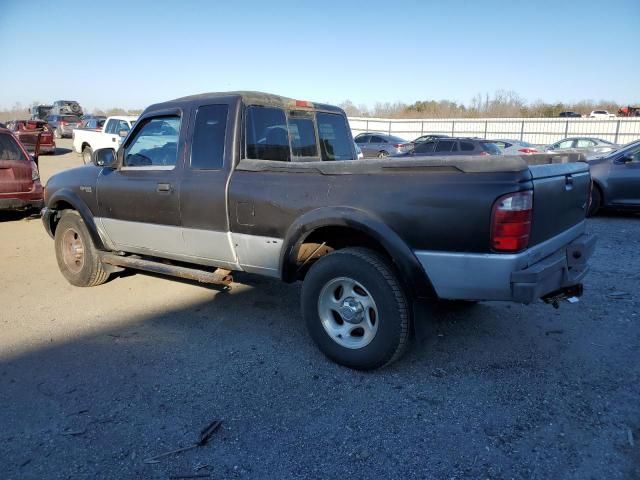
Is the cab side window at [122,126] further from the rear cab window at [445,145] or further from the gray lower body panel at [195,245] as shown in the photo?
the gray lower body panel at [195,245]

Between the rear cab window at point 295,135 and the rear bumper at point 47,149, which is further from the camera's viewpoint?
the rear bumper at point 47,149

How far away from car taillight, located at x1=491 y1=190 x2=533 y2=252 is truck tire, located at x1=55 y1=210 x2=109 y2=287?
433 centimetres

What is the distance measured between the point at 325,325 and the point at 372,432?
98cm

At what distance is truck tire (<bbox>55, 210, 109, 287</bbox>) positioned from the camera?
5.42 metres

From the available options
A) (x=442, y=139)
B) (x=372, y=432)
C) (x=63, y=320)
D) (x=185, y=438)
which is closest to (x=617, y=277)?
(x=372, y=432)

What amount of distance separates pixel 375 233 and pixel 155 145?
2.65 m

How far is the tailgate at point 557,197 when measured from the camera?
3.01 m

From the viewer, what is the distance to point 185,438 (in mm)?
2781

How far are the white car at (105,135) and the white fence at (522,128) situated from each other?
19886mm

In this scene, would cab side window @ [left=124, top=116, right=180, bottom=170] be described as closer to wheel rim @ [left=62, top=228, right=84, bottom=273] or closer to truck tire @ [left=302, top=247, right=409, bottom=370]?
wheel rim @ [left=62, top=228, right=84, bottom=273]

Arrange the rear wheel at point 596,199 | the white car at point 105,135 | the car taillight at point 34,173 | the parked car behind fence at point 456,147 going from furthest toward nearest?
1. the white car at point 105,135
2. the parked car behind fence at point 456,147
3. the rear wheel at point 596,199
4. the car taillight at point 34,173

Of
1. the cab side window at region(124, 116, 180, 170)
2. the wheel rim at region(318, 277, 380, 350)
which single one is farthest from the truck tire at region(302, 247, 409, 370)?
the cab side window at region(124, 116, 180, 170)

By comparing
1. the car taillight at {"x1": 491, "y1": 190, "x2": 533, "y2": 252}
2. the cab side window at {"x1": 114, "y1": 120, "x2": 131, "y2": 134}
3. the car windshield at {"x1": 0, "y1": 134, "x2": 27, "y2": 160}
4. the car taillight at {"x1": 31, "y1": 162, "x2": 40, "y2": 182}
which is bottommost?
the car taillight at {"x1": 31, "y1": 162, "x2": 40, "y2": 182}

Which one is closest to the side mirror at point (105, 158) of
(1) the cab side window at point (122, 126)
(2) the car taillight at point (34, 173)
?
(2) the car taillight at point (34, 173)
